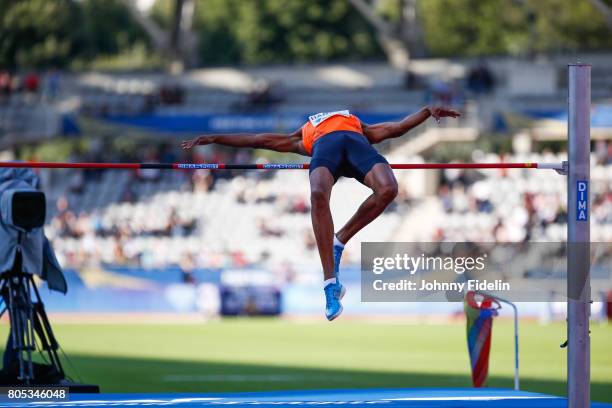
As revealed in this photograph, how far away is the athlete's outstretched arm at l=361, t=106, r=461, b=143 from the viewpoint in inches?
→ 307

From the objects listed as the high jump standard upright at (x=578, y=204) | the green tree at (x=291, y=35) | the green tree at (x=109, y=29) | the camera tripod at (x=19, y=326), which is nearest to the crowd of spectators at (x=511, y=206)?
the camera tripod at (x=19, y=326)

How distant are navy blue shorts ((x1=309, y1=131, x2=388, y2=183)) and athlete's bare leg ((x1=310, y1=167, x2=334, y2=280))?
0.09m

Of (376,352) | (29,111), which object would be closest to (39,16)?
(29,111)

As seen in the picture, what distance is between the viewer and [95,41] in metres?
53.6

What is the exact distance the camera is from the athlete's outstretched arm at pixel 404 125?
25.6ft

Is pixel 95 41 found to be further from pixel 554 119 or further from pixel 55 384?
pixel 55 384

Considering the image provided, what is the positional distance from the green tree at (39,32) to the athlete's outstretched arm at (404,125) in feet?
41.6

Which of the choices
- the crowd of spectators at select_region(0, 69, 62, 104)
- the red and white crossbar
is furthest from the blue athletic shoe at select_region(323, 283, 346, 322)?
the crowd of spectators at select_region(0, 69, 62, 104)

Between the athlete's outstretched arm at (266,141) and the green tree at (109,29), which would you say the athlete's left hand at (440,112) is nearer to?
the athlete's outstretched arm at (266,141)

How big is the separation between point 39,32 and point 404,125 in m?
28.6

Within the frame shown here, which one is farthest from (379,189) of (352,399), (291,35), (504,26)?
(291,35)

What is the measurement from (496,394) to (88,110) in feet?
86.9

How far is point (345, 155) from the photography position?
7.78m

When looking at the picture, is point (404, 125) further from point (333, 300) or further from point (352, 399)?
point (352, 399)
